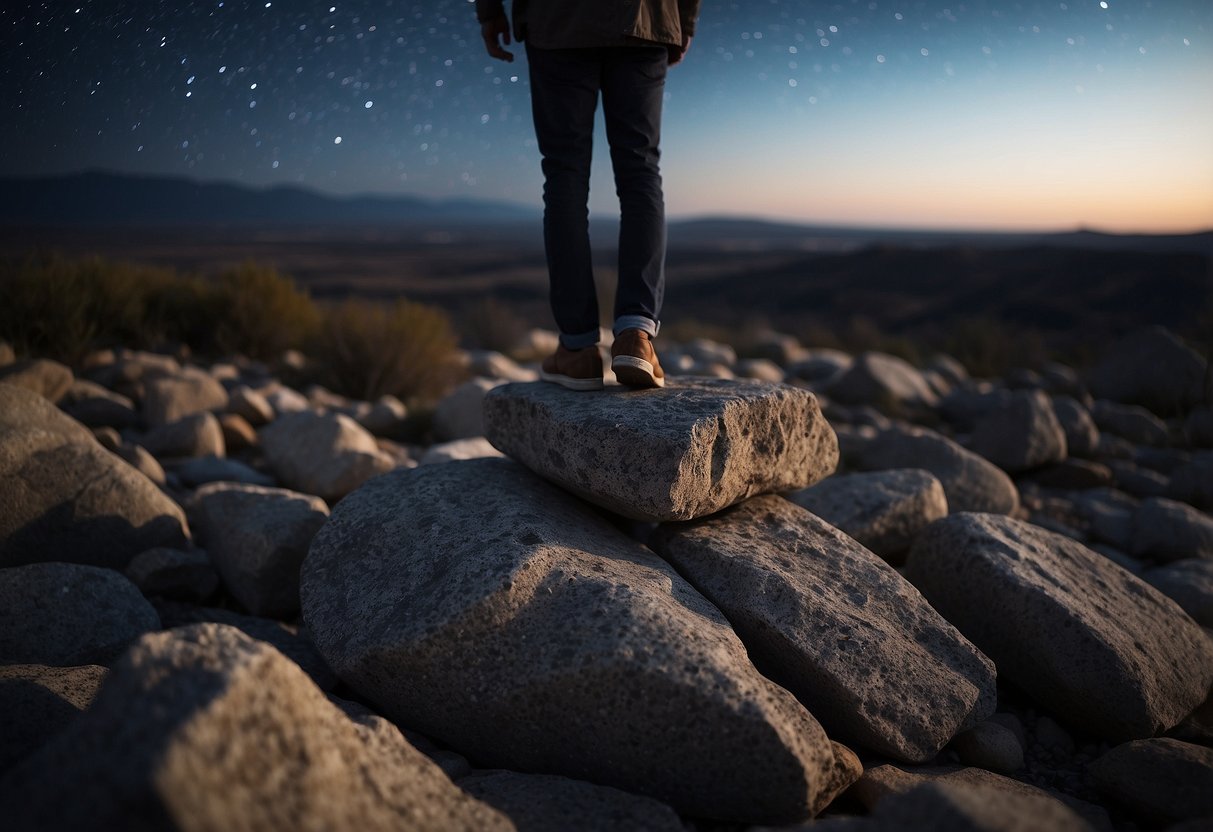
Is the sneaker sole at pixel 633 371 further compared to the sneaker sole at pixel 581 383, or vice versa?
the sneaker sole at pixel 581 383

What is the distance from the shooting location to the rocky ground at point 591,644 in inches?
48.4

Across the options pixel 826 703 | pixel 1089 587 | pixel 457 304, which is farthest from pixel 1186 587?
pixel 457 304

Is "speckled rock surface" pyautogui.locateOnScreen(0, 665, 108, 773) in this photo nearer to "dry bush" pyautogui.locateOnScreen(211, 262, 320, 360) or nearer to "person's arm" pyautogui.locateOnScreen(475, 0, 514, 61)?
"person's arm" pyautogui.locateOnScreen(475, 0, 514, 61)

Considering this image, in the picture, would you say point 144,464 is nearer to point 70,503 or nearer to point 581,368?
point 70,503

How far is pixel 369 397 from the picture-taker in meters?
5.93

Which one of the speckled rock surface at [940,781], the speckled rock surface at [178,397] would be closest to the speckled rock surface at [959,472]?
the speckled rock surface at [940,781]

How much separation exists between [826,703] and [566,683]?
2.48ft

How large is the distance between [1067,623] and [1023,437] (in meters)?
2.60

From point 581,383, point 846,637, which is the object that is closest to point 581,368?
point 581,383

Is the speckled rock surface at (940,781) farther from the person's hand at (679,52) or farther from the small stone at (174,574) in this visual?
the person's hand at (679,52)

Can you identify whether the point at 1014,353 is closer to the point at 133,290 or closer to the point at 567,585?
the point at 567,585

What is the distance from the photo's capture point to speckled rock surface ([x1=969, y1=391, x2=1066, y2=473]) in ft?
14.7

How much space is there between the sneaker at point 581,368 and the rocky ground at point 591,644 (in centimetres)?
7

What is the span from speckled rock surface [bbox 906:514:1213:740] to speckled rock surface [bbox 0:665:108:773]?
2.54 metres
